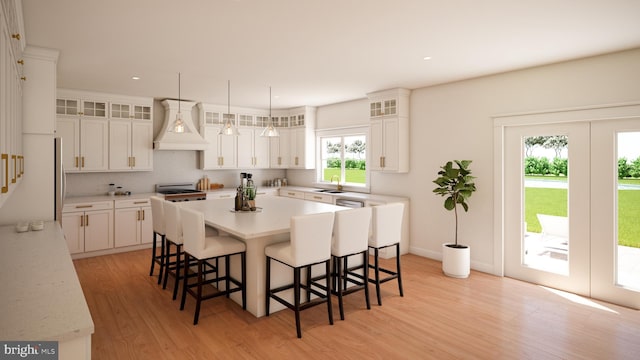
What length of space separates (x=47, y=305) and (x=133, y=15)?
221 cm

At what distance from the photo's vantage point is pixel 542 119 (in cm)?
429

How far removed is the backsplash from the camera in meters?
6.10

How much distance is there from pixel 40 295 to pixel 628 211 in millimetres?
5027

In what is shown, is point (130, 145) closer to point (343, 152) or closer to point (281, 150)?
point (281, 150)

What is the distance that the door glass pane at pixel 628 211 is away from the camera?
375 cm

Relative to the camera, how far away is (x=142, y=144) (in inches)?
250

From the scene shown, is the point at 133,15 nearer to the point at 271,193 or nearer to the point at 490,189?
the point at 490,189

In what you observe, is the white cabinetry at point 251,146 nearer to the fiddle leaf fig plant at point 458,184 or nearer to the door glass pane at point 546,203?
the fiddle leaf fig plant at point 458,184

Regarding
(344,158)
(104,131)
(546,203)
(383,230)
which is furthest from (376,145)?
(104,131)

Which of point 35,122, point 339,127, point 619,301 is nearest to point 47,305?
point 35,122

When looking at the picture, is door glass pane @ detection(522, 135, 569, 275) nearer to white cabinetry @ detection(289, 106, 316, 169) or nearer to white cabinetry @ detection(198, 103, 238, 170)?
white cabinetry @ detection(289, 106, 316, 169)

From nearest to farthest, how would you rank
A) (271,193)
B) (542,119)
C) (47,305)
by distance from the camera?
(47,305) → (542,119) → (271,193)

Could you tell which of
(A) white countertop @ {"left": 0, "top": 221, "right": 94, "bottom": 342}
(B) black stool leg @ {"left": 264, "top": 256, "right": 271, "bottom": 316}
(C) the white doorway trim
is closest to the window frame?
(C) the white doorway trim

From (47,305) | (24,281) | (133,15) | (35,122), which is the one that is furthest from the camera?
(35,122)
